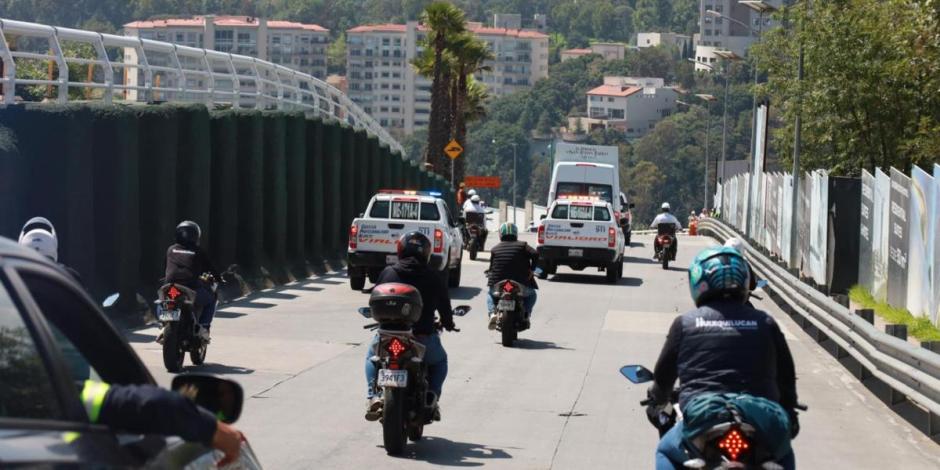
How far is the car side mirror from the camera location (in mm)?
4312

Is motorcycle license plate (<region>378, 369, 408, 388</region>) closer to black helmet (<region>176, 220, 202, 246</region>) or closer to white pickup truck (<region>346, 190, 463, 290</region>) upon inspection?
black helmet (<region>176, 220, 202, 246</region>)

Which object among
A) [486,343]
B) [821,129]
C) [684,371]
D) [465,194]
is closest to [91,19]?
[465,194]

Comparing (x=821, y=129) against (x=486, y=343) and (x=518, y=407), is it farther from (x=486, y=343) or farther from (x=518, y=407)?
(x=518, y=407)

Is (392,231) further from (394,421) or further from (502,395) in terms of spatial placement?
(394,421)

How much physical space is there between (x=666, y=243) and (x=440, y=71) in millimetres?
26259

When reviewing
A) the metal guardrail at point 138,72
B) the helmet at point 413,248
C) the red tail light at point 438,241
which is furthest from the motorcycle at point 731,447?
the red tail light at point 438,241

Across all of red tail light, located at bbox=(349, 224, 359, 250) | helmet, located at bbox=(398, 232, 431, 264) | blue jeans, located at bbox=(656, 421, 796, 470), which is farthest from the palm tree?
blue jeans, located at bbox=(656, 421, 796, 470)

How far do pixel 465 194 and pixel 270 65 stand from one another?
21.7m

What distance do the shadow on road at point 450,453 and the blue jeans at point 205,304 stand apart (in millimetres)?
4742

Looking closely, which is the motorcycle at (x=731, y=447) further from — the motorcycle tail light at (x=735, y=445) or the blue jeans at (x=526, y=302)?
the blue jeans at (x=526, y=302)

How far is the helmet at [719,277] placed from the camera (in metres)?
6.77

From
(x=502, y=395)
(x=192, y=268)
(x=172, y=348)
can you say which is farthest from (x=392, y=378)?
(x=192, y=268)

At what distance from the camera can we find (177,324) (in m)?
15.5

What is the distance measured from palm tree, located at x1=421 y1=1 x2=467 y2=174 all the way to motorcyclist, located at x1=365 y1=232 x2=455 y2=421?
5088 centimetres
